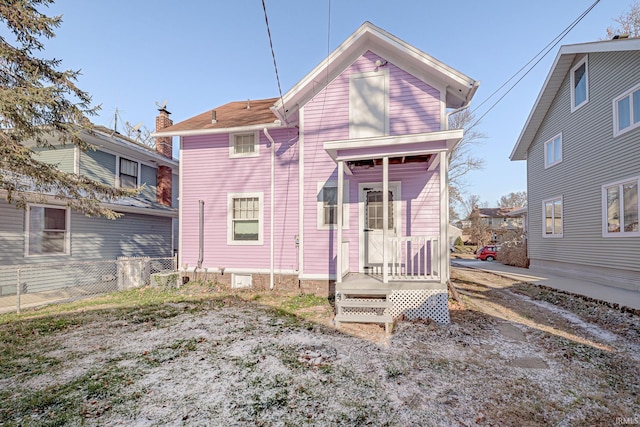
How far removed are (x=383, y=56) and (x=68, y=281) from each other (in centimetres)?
1155

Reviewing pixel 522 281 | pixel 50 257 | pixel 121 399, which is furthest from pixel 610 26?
pixel 50 257

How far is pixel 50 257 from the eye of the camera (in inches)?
348

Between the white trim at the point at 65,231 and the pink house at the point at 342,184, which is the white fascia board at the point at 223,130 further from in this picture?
the white trim at the point at 65,231

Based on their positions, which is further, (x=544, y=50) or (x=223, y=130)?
(x=223, y=130)

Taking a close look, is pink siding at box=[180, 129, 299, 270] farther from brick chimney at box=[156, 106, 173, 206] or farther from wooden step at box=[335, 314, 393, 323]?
brick chimney at box=[156, 106, 173, 206]

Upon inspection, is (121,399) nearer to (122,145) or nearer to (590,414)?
(590,414)

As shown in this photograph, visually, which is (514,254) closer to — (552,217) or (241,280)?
(552,217)

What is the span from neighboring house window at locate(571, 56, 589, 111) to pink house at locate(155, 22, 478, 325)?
6.35 metres

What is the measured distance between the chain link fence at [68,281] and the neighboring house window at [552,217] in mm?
Result: 14940

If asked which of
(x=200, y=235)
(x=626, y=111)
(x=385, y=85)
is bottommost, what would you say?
(x=200, y=235)

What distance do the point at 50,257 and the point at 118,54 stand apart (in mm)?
7651

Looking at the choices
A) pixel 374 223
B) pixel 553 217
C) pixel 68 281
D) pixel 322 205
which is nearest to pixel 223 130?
pixel 322 205

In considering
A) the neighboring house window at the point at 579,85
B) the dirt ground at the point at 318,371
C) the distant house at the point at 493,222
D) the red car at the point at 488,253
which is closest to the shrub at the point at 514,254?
the red car at the point at 488,253

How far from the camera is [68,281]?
9297mm
